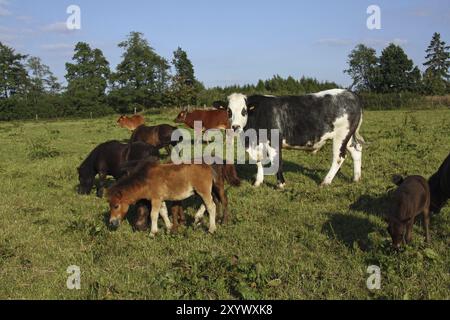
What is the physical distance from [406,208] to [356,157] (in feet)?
16.4

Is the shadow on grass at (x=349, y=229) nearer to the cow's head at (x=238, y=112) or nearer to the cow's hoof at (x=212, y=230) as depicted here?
the cow's hoof at (x=212, y=230)

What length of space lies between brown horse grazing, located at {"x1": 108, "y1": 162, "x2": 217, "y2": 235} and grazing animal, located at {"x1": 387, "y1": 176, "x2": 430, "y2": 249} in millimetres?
2621

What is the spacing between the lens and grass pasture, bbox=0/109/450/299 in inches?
182

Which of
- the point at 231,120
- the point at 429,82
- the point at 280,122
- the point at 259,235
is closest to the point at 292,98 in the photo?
the point at 280,122

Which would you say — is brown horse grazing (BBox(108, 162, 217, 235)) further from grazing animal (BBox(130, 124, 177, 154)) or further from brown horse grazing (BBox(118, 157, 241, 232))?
grazing animal (BBox(130, 124, 177, 154))

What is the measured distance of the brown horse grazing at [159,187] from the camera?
631cm

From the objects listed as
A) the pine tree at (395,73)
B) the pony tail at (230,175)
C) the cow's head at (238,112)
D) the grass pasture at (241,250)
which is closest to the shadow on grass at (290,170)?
the grass pasture at (241,250)

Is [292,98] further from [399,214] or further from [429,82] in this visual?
[429,82]

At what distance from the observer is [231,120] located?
977 centimetres

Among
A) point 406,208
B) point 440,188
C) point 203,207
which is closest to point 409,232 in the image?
point 406,208

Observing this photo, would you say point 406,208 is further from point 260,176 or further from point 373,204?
point 260,176

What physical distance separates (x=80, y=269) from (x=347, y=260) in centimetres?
336

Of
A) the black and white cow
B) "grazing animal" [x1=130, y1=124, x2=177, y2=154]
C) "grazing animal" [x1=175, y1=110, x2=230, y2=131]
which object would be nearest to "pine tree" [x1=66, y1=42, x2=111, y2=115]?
"grazing animal" [x1=175, y1=110, x2=230, y2=131]
